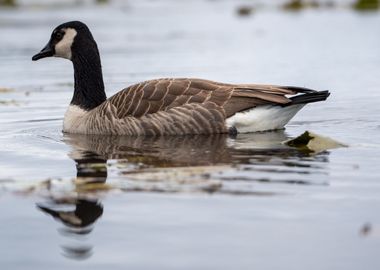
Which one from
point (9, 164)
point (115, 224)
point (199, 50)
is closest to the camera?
point (115, 224)

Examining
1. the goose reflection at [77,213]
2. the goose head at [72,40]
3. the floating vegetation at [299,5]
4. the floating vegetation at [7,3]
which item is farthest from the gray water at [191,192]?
the floating vegetation at [7,3]

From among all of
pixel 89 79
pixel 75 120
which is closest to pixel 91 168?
pixel 75 120

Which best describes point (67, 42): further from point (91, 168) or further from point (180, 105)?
point (91, 168)

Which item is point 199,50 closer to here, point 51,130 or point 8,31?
point 8,31

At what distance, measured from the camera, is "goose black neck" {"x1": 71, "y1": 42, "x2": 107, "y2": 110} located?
13570 mm

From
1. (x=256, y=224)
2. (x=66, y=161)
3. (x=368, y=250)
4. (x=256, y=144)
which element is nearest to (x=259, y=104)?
(x=256, y=144)

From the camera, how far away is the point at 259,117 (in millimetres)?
12172

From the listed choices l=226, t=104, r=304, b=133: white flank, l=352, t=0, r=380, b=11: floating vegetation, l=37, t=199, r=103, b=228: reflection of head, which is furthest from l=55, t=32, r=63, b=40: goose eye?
l=352, t=0, r=380, b=11: floating vegetation

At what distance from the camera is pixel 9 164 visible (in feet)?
34.0

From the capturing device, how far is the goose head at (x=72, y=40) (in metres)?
13.6

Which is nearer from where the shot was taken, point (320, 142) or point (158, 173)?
point (158, 173)

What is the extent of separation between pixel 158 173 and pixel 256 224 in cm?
221

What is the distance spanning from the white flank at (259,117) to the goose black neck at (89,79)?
7.98 ft

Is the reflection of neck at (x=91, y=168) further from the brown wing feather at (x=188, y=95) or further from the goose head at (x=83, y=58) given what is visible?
the goose head at (x=83, y=58)
